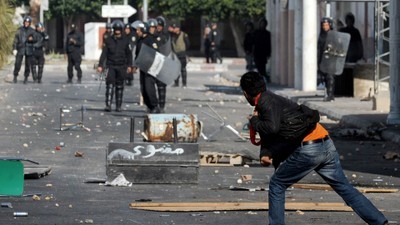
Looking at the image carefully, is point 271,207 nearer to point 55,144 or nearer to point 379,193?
point 379,193

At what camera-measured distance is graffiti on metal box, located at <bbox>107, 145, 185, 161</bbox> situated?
48.2 ft

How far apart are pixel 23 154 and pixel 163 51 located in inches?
357

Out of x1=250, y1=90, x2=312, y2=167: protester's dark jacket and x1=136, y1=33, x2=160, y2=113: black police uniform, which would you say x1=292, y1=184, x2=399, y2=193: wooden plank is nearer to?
x1=250, y1=90, x2=312, y2=167: protester's dark jacket

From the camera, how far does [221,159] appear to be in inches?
687

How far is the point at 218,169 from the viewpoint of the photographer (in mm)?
16766

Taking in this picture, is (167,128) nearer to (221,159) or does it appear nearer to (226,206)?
(221,159)

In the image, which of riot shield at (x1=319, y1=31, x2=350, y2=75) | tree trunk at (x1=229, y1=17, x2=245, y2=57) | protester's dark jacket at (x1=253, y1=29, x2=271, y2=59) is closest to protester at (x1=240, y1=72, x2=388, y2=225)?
riot shield at (x1=319, y1=31, x2=350, y2=75)

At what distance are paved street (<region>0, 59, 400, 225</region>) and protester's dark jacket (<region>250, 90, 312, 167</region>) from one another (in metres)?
1.30

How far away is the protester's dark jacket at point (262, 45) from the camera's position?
42406mm

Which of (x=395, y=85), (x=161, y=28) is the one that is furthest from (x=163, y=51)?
(x=395, y=85)

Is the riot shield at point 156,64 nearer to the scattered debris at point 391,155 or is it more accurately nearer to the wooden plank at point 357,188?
the scattered debris at point 391,155

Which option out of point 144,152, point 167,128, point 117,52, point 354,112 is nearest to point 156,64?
point 117,52

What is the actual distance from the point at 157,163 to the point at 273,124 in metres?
4.46

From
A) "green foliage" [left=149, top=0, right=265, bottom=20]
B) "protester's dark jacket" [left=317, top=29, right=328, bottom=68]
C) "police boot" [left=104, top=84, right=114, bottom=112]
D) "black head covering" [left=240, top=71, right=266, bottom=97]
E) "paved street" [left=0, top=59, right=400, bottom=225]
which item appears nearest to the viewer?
"black head covering" [left=240, top=71, right=266, bottom=97]
